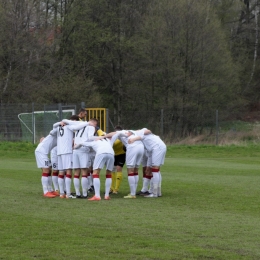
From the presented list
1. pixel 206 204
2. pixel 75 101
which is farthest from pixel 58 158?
pixel 75 101

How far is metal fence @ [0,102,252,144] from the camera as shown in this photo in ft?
133

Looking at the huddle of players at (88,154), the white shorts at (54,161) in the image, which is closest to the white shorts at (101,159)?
the huddle of players at (88,154)

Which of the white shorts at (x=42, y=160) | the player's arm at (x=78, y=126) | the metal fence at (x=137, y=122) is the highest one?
the player's arm at (x=78, y=126)

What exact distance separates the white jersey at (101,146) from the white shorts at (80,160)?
33 centimetres

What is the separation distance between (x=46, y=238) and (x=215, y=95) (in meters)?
43.9

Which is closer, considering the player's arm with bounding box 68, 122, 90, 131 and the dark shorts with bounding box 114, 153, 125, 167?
the player's arm with bounding box 68, 122, 90, 131

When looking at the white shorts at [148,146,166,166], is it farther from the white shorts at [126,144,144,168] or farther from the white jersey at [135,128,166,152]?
the white shorts at [126,144,144,168]

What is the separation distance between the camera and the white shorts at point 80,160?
54.5 ft

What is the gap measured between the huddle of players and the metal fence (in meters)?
20.8

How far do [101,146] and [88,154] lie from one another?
2.28ft

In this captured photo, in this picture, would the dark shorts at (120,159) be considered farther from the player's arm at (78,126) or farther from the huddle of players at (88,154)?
the player's arm at (78,126)

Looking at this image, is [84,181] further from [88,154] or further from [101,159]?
[101,159]

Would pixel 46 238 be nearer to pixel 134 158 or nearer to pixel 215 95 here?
pixel 134 158

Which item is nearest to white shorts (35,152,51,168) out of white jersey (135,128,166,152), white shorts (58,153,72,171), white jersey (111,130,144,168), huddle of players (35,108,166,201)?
huddle of players (35,108,166,201)
